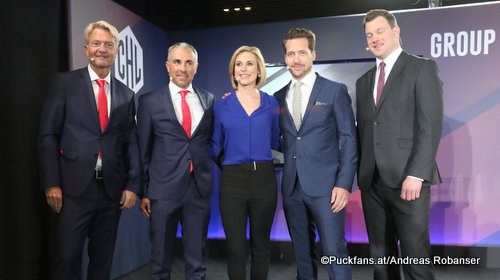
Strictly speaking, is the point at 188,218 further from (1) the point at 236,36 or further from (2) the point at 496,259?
(2) the point at 496,259

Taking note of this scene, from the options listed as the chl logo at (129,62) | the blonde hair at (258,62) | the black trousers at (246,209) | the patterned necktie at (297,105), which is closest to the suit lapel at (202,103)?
the blonde hair at (258,62)

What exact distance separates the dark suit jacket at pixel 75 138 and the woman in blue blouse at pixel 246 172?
0.78 metres

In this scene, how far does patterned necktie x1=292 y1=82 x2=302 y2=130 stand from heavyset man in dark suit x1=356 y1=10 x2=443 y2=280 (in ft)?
1.33

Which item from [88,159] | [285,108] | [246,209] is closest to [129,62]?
[88,159]

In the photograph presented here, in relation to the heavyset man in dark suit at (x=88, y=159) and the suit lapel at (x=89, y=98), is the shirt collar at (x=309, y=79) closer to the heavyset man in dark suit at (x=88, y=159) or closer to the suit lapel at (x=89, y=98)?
the heavyset man in dark suit at (x=88, y=159)

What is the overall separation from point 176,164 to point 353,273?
235cm

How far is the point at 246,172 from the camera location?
2.48 m

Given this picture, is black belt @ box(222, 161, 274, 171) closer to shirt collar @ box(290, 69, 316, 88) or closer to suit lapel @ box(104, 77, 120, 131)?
shirt collar @ box(290, 69, 316, 88)

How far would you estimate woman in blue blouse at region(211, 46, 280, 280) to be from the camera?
2480 mm

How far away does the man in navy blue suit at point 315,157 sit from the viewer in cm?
254

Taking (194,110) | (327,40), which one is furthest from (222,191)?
(327,40)

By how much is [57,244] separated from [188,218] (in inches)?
34.0

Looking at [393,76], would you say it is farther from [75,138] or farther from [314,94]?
[75,138]

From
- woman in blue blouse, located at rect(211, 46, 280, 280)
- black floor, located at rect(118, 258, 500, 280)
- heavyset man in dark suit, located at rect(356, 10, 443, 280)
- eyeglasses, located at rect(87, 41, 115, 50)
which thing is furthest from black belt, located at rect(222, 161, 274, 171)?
black floor, located at rect(118, 258, 500, 280)
